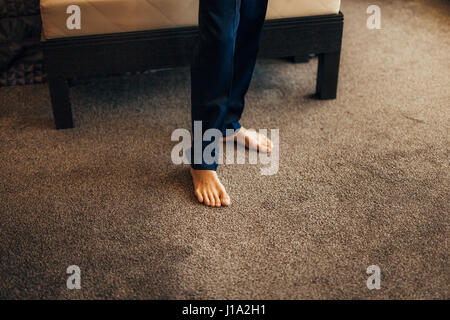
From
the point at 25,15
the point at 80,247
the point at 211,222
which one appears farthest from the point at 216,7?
the point at 25,15

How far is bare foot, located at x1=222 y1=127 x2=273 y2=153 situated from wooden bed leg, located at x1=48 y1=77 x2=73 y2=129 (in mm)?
494

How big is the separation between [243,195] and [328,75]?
605mm

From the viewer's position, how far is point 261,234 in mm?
1141

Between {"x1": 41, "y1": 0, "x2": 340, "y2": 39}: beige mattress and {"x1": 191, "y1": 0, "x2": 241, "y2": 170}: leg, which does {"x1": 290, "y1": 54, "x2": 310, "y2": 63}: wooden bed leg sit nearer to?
{"x1": 41, "y1": 0, "x2": 340, "y2": 39}: beige mattress

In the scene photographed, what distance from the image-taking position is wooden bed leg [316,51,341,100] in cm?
164

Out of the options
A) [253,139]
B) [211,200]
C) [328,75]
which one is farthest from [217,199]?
[328,75]

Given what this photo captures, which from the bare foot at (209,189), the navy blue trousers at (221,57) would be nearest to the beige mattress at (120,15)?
the navy blue trousers at (221,57)

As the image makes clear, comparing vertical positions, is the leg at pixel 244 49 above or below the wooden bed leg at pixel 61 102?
above

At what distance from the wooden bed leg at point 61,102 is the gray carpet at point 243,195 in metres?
0.03

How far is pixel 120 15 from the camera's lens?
1.45m

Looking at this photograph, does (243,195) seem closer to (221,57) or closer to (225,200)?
(225,200)

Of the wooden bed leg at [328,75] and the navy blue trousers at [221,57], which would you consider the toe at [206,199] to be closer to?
the navy blue trousers at [221,57]

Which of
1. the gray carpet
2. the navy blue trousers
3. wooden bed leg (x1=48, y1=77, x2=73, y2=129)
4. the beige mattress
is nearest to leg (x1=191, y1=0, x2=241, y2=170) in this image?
the navy blue trousers

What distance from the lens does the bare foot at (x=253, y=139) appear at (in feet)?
4.72
